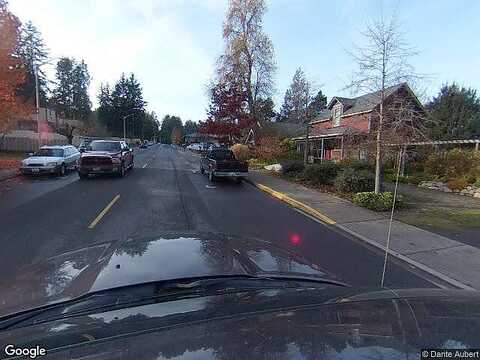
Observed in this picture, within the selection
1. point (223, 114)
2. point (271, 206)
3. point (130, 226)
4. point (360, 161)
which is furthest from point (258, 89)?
point (130, 226)

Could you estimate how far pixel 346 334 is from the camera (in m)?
1.70

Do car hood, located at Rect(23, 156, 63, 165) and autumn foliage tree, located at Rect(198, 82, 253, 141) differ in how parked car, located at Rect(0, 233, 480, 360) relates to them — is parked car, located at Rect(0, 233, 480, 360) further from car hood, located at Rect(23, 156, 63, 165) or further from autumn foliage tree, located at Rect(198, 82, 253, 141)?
autumn foliage tree, located at Rect(198, 82, 253, 141)

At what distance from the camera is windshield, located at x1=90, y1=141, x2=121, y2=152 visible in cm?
2056

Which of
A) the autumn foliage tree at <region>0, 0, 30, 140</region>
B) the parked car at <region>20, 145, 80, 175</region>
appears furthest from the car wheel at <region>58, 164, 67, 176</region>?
the autumn foliage tree at <region>0, 0, 30, 140</region>

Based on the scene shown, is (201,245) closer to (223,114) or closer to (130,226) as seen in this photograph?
(130,226)

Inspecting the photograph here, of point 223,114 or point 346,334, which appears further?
point 223,114

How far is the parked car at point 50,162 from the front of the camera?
20.3 metres

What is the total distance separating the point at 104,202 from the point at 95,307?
1042 centimetres

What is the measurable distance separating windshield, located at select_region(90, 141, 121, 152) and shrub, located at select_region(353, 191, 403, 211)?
13180 mm

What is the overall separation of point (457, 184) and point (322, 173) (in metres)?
5.96

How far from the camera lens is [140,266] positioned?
2736 mm

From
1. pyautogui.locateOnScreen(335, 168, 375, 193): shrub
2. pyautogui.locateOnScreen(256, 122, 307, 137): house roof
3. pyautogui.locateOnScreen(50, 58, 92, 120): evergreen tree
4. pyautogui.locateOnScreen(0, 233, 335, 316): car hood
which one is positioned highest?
pyautogui.locateOnScreen(50, 58, 92, 120): evergreen tree

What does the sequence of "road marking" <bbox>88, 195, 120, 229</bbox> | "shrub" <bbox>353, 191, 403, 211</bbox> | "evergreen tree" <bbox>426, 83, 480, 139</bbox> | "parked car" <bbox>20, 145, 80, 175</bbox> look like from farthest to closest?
"evergreen tree" <bbox>426, 83, 480, 139</bbox>, "parked car" <bbox>20, 145, 80, 175</bbox>, "shrub" <bbox>353, 191, 403, 211</bbox>, "road marking" <bbox>88, 195, 120, 229</bbox>

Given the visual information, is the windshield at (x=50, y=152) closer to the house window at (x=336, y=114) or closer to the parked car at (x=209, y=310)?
the parked car at (x=209, y=310)
